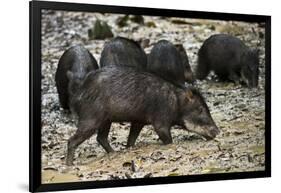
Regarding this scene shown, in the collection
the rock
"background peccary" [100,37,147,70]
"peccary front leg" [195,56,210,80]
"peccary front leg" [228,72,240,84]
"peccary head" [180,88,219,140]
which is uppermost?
the rock

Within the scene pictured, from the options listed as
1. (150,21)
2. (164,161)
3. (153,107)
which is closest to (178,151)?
(164,161)

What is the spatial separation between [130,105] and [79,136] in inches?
13.4

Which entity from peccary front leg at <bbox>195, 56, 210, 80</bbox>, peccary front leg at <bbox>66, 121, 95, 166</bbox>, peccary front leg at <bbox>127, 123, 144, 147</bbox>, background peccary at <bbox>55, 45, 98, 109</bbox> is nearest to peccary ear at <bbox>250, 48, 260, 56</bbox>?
peccary front leg at <bbox>195, 56, 210, 80</bbox>

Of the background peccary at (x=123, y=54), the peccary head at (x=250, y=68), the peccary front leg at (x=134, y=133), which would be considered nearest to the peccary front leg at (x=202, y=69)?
the peccary head at (x=250, y=68)

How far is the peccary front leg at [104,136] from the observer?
3.19m

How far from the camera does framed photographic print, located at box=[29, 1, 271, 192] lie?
3.11m

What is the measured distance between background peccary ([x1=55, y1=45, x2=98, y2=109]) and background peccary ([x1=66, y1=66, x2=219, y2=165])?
44mm

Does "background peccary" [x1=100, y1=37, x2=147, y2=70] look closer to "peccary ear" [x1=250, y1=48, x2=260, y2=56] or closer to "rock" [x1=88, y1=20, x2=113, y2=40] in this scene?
"rock" [x1=88, y1=20, x2=113, y2=40]

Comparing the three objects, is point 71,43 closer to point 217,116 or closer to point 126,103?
point 126,103

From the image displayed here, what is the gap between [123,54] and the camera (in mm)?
3271

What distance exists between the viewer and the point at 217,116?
3496mm

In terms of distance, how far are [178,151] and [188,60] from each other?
21.9 inches

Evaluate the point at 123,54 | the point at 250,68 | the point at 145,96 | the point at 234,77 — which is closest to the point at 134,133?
the point at 145,96

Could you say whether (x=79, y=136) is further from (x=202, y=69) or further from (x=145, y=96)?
(x=202, y=69)
